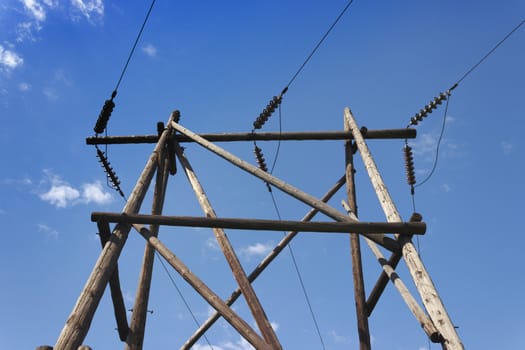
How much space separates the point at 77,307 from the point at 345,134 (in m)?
4.88

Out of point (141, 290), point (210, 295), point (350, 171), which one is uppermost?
point (350, 171)

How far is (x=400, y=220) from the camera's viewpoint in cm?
502

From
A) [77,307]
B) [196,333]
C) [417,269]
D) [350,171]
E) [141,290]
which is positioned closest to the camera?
Result: [77,307]

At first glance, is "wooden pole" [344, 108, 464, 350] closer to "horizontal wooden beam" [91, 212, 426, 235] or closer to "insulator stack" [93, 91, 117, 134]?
"horizontal wooden beam" [91, 212, 426, 235]

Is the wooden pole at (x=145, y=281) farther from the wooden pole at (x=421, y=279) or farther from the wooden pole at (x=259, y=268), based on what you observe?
the wooden pole at (x=421, y=279)

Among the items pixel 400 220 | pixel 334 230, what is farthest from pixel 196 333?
pixel 400 220

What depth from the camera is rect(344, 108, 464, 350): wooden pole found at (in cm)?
391

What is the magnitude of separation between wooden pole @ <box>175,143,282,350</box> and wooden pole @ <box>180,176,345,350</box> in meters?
1.26

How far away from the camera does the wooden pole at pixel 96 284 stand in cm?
396

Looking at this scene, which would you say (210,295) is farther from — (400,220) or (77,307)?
(400,220)

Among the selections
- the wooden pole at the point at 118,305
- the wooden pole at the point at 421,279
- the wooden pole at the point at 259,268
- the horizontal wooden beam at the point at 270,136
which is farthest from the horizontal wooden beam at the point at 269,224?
the horizontal wooden beam at the point at 270,136

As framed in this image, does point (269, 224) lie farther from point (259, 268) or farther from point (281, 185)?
point (259, 268)

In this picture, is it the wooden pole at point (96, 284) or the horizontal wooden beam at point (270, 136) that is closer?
the wooden pole at point (96, 284)

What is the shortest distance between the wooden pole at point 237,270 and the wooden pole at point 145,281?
0.43 metres
